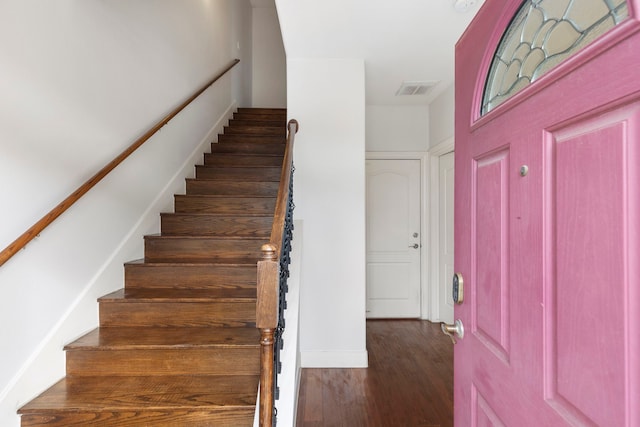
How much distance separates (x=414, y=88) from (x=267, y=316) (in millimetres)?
2987

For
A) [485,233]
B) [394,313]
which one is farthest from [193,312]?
[394,313]

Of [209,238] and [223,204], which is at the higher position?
[223,204]

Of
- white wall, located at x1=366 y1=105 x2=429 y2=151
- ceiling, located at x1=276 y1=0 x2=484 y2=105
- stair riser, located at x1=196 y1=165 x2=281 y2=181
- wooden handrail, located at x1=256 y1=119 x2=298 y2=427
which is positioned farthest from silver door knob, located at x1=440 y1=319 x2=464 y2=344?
white wall, located at x1=366 y1=105 x2=429 y2=151

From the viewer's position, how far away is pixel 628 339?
498 millimetres

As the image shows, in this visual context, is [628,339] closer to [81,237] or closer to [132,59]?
[81,237]

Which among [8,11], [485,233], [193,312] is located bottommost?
[193,312]

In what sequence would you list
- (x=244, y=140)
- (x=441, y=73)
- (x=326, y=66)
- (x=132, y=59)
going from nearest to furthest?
(x=132, y=59) → (x=326, y=66) → (x=441, y=73) → (x=244, y=140)

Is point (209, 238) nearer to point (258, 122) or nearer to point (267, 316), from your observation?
point (267, 316)

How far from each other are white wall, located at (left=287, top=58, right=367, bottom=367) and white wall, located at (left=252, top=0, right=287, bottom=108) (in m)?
2.67

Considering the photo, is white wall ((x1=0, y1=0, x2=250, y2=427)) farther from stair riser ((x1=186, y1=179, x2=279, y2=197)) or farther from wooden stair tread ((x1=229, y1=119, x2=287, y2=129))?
wooden stair tread ((x1=229, y1=119, x2=287, y2=129))

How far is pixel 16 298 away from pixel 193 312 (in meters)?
0.74

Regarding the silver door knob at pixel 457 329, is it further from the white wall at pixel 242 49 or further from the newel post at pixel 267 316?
the white wall at pixel 242 49

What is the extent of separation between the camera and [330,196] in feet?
8.95

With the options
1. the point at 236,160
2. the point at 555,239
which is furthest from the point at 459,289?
the point at 236,160
